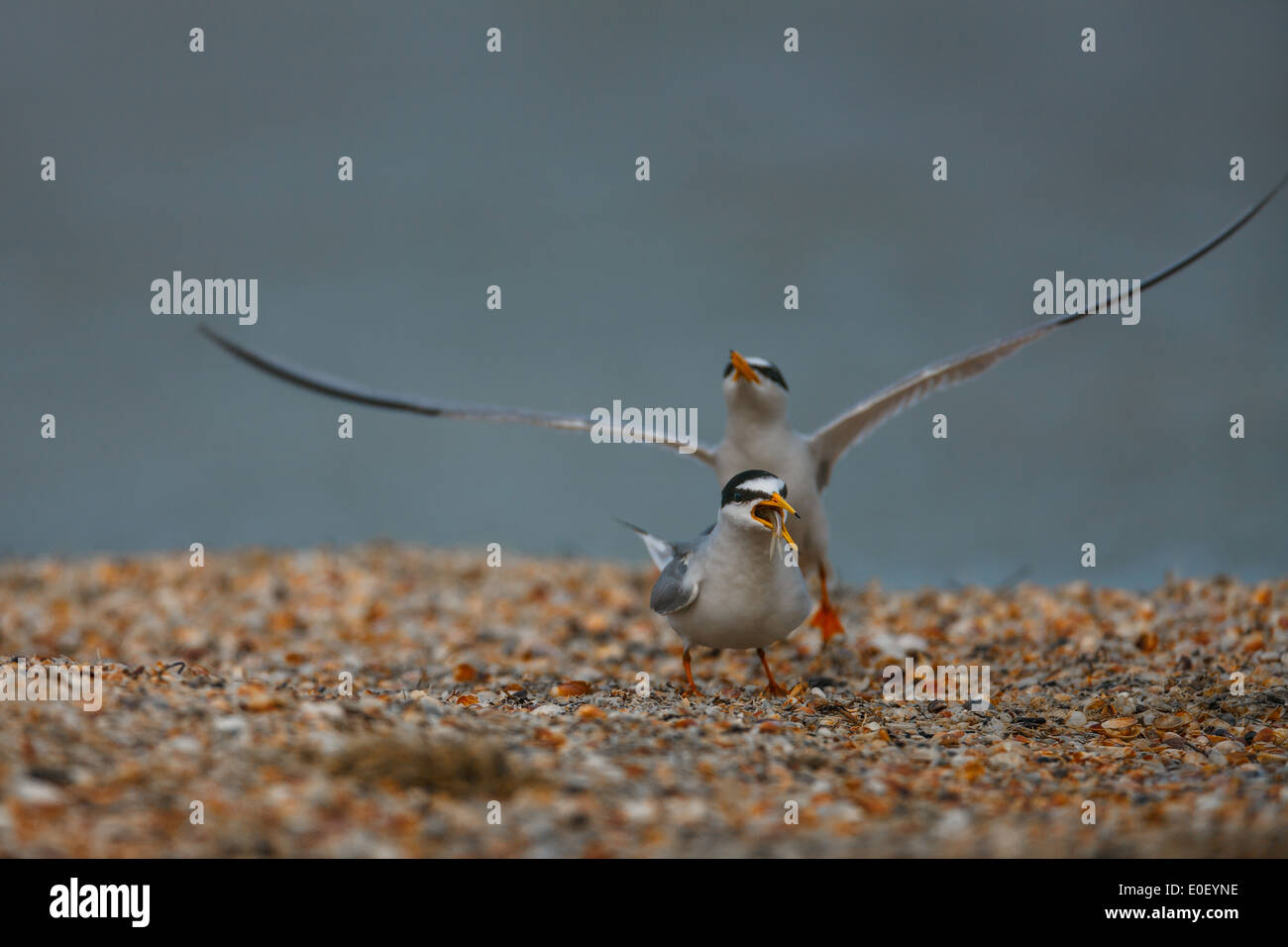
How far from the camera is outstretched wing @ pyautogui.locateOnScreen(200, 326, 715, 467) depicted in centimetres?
572

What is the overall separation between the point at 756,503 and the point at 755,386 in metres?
1.52

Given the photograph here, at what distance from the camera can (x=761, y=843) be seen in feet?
10.9

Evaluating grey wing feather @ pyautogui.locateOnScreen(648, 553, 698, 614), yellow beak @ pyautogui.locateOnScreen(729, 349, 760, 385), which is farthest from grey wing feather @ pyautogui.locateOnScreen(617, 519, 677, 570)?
yellow beak @ pyautogui.locateOnScreen(729, 349, 760, 385)

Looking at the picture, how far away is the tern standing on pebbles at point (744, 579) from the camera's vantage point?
5422 mm

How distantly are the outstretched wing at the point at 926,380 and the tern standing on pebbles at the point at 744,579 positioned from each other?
1540 millimetres

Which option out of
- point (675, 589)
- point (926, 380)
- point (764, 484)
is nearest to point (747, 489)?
point (764, 484)

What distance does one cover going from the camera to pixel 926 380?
6809mm

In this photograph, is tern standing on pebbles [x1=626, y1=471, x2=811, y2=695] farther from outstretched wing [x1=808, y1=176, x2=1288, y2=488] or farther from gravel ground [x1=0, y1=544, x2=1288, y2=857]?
outstretched wing [x1=808, y1=176, x2=1288, y2=488]

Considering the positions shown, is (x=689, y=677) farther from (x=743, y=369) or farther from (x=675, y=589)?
(x=743, y=369)

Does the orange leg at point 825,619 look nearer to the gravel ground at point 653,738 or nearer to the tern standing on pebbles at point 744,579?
the gravel ground at point 653,738

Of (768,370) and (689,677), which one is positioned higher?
(768,370)

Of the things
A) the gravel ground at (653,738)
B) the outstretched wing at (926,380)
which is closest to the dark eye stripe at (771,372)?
the outstretched wing at (926,380)
